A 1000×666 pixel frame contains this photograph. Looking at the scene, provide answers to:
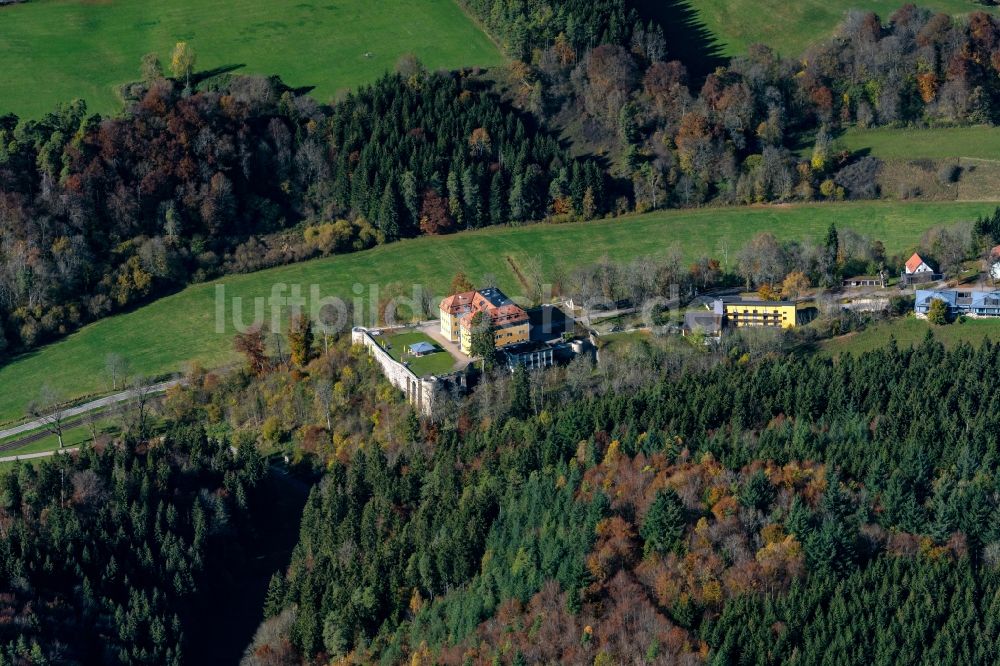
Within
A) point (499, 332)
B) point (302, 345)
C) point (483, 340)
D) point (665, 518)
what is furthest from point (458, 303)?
point (665, 518)

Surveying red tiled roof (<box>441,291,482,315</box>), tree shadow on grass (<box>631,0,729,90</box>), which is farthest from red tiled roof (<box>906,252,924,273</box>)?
red tiled roof (<box>441,291,482,315</box>)

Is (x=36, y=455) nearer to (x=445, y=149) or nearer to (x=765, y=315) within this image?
A: (x=445, y=149)

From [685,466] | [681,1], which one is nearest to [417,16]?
[681,1]

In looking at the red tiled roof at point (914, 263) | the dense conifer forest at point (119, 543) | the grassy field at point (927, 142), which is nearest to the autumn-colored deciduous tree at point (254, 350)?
the dense conifer forest at point (119, 543)

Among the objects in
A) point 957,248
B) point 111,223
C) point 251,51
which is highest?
point 251,51

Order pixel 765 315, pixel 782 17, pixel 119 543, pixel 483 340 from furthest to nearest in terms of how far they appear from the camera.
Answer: pixel 782 17, pixel 765 315, pixel 483 340, pixel 119 543

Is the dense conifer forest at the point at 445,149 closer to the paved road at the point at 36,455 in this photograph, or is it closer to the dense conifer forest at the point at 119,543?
the paved road at the point at 36,455

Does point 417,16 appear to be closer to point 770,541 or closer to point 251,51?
point 251,51
